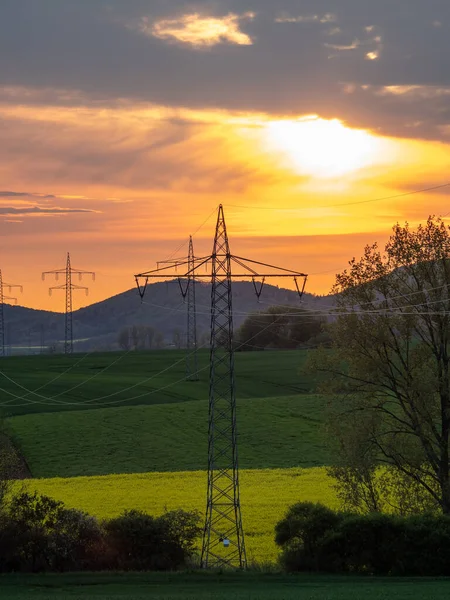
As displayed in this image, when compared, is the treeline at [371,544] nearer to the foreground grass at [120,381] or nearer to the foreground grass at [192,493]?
the foreground grass at [192,493]

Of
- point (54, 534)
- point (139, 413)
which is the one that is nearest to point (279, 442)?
point (139, 413)

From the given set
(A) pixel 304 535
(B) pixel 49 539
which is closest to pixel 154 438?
(B) pixel 49 539

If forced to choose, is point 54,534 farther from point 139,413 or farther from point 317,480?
point 139,413

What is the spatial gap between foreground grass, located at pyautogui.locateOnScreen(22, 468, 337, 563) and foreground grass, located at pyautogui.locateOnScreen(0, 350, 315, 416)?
→ 27.3 metres

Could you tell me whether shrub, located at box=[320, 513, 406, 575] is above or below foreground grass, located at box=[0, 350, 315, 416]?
below

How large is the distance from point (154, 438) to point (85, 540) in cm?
5068

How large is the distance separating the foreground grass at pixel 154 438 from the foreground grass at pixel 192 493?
6655mm

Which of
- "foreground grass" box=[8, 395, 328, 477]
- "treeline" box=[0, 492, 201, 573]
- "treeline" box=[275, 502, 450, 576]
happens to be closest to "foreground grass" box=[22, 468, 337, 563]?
"foreground grass" box=[8, 395, 328, 477]

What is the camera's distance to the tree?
5109cm

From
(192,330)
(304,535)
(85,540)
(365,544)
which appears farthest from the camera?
(192,330)

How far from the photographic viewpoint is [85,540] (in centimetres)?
4266

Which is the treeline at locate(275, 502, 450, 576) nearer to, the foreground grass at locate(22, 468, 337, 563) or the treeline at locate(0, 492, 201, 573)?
the treeline at locate(0, 492, 201, 573)

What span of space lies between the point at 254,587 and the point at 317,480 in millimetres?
34534

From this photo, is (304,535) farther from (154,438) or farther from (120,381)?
(120,381)
